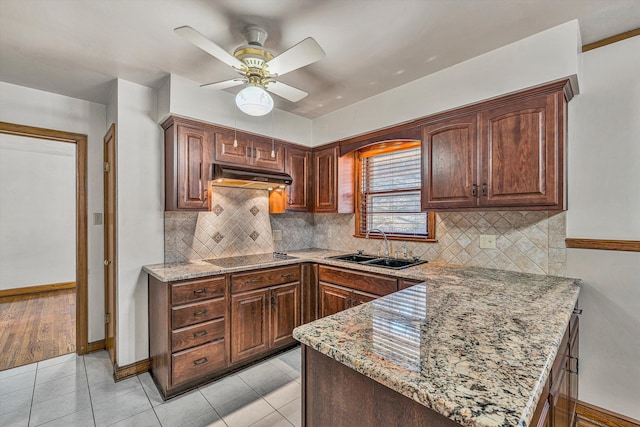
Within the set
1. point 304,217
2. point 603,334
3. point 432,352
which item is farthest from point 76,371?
point 603,334

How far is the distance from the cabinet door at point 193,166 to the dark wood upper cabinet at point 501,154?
6.37ft

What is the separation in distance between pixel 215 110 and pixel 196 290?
1607 mm

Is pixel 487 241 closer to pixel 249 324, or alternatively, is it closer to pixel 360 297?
pixel 360 297

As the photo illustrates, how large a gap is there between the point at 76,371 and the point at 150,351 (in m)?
0.66

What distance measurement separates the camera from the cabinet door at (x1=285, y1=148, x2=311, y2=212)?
10.9 ft

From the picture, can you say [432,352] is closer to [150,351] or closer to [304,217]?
[150,351]

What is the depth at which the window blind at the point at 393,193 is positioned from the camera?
2.94 meters

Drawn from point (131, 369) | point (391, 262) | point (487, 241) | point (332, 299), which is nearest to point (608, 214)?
point (487, 241)

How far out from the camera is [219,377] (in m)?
2.46

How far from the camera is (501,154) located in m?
2.05

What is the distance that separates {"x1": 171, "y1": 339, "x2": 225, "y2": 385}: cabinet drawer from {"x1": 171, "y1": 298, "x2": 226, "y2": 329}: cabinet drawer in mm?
216

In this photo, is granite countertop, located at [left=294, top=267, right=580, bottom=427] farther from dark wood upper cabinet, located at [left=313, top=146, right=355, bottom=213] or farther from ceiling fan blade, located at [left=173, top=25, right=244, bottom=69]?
dark wood upper cabinet, located at [left=313, top=146, right=355, bottom=213]

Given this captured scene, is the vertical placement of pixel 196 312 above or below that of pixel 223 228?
Answer: below

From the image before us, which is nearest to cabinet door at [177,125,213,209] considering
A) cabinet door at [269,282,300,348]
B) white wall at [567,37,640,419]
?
cabinet door at [269,282,300,348]
